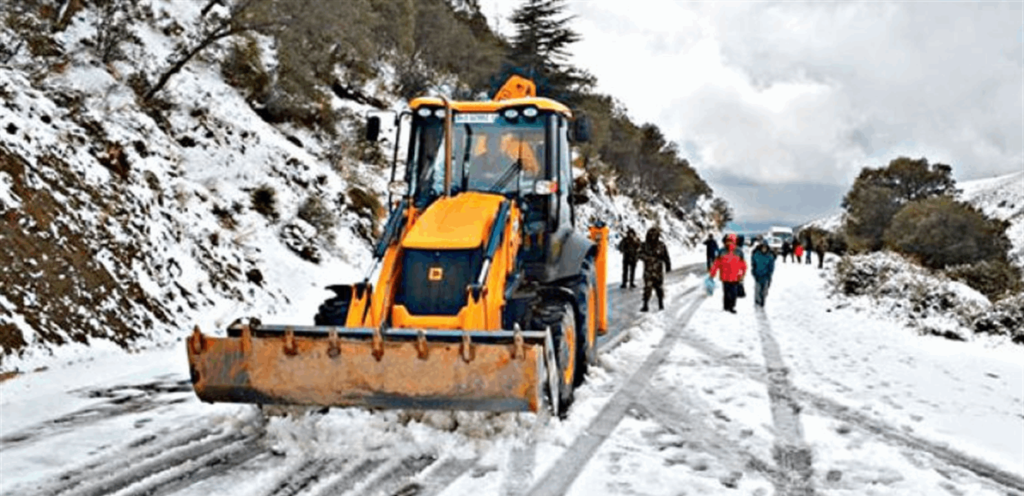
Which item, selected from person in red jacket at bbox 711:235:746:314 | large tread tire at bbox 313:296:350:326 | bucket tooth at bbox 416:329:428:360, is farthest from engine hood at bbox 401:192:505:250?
person in red jacket at bbox 711:235:746:314

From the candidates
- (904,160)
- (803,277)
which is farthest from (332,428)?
(904,160)

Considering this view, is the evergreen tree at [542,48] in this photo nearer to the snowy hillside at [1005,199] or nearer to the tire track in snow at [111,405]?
the tire track in snow at [111,405]

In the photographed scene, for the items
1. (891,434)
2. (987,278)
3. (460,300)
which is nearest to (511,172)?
(460,300)

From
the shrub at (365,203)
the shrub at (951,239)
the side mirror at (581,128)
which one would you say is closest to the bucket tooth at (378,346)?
the side mirror at (581,128)

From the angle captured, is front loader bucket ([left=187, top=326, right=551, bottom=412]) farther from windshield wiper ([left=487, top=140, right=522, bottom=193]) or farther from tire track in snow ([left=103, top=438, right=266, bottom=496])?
windshield wiper ([left=487, top=140, right=522, bottom=193])

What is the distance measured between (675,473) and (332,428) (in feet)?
7.96

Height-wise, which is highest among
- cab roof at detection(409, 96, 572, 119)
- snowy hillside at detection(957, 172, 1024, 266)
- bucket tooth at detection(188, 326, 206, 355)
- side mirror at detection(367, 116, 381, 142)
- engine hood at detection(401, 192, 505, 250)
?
snowy hillside at detection(957, 172, 1024, 266)

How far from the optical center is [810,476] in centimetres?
527

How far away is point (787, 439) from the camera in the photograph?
618 centimetres

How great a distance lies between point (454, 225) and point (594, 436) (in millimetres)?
2008

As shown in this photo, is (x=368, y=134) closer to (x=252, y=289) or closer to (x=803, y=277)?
(x=252, y=289)

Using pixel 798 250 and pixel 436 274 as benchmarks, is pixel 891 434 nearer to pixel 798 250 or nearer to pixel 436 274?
pixel 436 274

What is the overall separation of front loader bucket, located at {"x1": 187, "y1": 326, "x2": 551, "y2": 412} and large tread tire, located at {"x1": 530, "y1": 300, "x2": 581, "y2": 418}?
0.63m

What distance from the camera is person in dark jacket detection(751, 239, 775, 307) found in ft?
54.5
